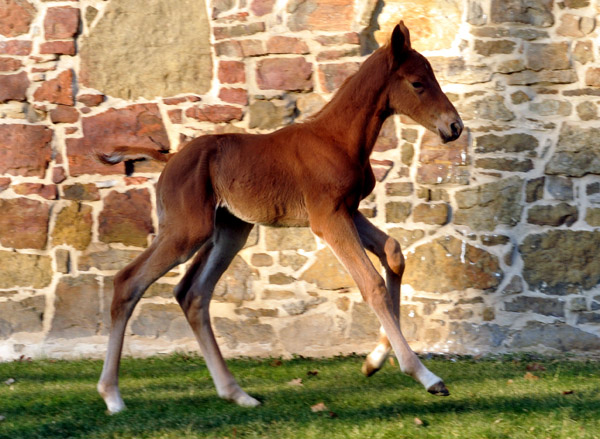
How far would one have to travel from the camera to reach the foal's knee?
5.09 meters

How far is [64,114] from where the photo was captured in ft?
23.2

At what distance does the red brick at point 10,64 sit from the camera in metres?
7.05

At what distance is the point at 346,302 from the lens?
6895 millimetres

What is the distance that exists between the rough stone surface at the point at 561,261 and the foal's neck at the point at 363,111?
2.21m

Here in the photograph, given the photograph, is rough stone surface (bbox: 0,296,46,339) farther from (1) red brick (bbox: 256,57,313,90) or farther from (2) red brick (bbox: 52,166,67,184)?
(1) red brick (bbox: 256,57,313,90)

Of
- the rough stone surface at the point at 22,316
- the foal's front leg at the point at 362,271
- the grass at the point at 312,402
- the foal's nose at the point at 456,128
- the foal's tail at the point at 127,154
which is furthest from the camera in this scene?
the rough stone surface at the point at 22,316

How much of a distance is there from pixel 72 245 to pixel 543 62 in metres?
4.07

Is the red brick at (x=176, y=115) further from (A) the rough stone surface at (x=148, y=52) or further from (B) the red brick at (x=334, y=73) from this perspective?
(B) the red brick at (x=334, y=73)

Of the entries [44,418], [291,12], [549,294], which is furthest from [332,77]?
[44,418]

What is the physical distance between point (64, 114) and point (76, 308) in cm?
161

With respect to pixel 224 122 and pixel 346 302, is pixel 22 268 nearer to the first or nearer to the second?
pixel 224 122

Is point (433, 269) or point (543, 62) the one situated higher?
point (543, 62)

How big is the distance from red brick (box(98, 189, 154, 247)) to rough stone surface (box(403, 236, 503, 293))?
2.16m

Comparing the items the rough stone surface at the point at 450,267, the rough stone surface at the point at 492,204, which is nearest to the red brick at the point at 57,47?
the rough stone surface at the point at 450,267
